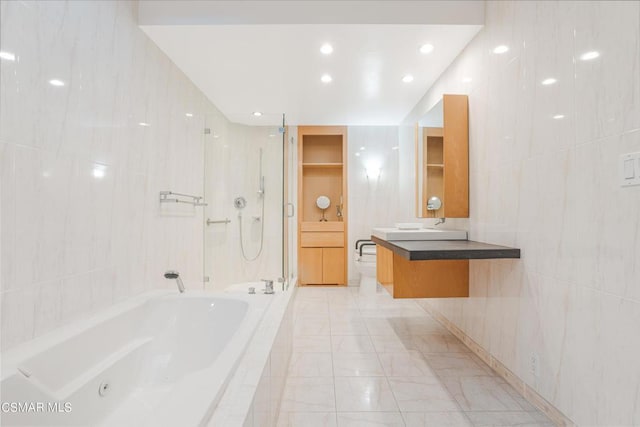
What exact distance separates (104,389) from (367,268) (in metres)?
2.60

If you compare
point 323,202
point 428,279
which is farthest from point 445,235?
point 323,202

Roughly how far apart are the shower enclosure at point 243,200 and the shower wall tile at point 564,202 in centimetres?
174

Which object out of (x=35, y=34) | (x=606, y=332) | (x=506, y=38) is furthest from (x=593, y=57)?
(x=35, y=34)

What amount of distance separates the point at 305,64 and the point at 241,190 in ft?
4.27

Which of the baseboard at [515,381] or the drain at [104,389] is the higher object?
the drain at [104,389]

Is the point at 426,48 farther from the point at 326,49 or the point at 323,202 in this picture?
the point at 323,202

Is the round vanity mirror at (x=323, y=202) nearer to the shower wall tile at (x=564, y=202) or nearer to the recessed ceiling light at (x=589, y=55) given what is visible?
the shower wall tile at (x=564, y=202)

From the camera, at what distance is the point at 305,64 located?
246 cm

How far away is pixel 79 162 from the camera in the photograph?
1459mm

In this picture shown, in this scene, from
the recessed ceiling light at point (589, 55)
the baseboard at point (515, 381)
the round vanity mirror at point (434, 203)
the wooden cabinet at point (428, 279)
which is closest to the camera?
the recessed ceiling light at point (589, 55)

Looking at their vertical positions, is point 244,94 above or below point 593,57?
above

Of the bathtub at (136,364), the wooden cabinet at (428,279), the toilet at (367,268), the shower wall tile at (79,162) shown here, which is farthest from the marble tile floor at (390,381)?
the shower wall tile at (79,162)

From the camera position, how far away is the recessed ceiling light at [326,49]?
2199mm

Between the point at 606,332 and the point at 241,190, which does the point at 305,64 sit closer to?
the point at 241,190
